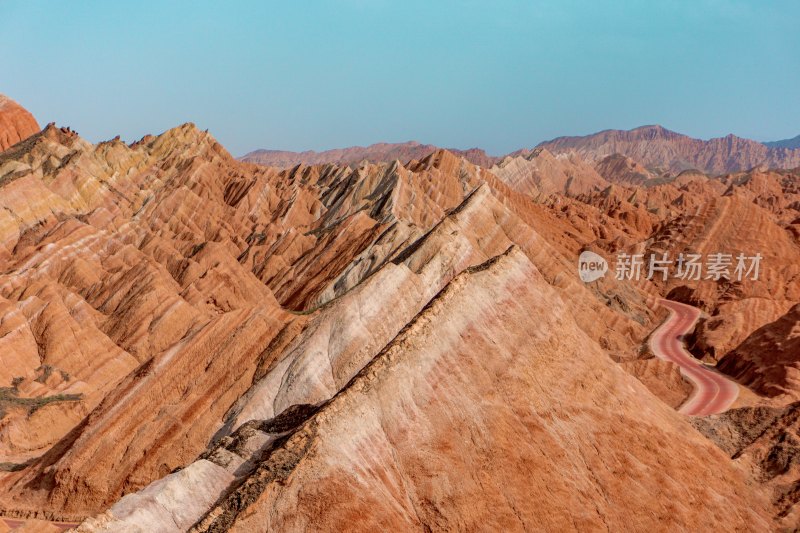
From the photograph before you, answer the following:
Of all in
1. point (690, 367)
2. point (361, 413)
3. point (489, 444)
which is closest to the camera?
point (361, 413)

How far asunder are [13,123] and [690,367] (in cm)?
14208

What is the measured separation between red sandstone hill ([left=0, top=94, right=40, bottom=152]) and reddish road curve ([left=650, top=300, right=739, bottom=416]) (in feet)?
424

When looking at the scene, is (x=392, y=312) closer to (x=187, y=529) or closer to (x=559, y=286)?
(x=187, y=529)

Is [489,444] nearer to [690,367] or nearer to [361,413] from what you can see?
[361,413]

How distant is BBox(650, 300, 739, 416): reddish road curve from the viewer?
4916cm

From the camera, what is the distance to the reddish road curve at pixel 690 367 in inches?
1935

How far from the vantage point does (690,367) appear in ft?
199

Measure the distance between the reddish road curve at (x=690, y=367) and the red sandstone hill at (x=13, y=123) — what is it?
129207 millimetres

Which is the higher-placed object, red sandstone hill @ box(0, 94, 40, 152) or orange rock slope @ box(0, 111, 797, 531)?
orange rock slope @ box(0, 111, 797, 531)

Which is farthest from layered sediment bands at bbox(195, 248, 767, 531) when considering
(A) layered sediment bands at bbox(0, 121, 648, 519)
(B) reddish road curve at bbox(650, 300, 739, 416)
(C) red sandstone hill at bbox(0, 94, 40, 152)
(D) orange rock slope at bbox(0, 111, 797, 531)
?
(C) red sandstone hill at bbox(0, 94, 40, 152)

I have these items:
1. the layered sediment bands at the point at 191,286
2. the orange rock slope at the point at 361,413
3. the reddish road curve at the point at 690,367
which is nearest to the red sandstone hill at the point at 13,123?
the layered sediment bands at the point at 191,286

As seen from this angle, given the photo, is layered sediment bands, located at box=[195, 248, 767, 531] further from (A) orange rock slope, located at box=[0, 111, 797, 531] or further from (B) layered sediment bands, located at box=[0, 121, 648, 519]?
(B) layered sediment bands, located at box=[0, 121, 648, 519]

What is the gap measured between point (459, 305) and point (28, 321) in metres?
44.9

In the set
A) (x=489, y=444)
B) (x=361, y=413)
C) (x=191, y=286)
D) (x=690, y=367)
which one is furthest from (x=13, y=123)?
(x=489, y=444)
